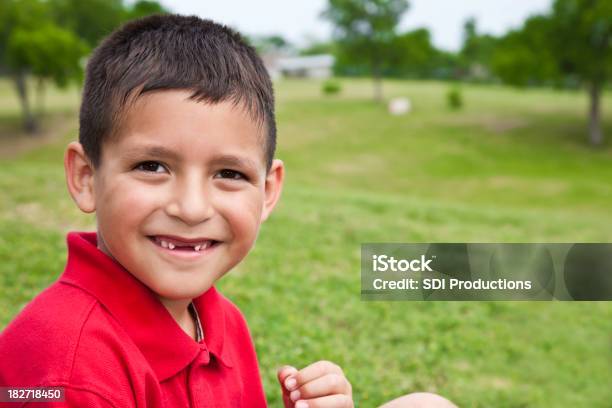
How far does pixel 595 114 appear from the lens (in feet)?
80.6

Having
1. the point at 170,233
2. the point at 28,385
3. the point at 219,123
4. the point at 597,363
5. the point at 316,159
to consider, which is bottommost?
the point at 316,159

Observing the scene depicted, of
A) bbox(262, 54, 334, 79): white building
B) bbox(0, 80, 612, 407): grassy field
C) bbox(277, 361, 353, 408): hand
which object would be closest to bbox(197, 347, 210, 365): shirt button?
bbox(277, 361, 353, 408): hand

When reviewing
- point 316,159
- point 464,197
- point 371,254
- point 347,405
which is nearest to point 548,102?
point 316,159

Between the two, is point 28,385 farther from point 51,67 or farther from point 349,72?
point 349,72

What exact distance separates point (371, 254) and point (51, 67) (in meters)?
23.9

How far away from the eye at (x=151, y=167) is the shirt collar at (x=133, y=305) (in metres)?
0.23

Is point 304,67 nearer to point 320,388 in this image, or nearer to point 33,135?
point 33,135

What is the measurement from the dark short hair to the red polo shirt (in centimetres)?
31

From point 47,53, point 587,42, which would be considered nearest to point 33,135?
point 47,53

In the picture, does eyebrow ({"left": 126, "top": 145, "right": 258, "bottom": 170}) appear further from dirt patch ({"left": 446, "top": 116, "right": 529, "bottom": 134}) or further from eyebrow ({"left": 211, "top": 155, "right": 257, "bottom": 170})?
dirt patch ({"left": 446, "top": 116, "right": 529, "bottom": 134})

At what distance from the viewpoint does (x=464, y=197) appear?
17.6 m

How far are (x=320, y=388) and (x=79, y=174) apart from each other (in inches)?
34.0

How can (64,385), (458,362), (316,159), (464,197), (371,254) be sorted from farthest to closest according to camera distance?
(316,159) < (464,197) < (371,254) < (458,362) < (64,385)

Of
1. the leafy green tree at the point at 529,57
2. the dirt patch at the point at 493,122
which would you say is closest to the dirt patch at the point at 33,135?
the dirt patch at the point at 493,122
